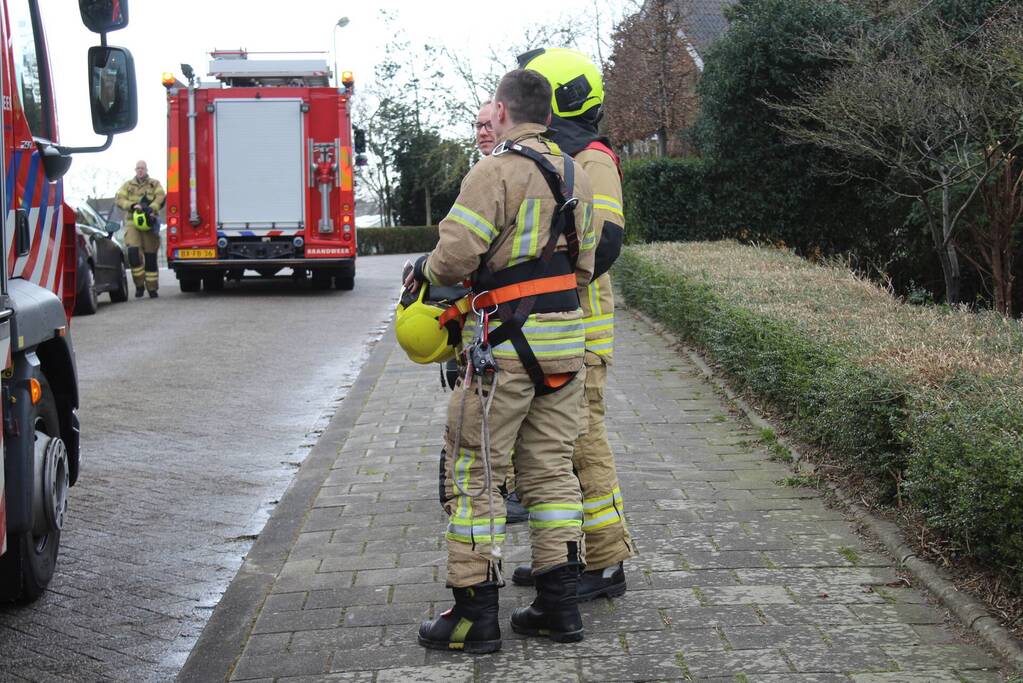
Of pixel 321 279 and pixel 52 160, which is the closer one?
pixel 52 160

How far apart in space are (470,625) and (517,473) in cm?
53

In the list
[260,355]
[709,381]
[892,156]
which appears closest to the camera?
[709,381]

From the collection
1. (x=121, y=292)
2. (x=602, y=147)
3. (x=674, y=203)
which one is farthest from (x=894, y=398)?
(x=121, y=292)

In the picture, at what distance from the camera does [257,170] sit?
57.3 ft

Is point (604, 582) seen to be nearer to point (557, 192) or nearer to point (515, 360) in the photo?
point (515, 360)

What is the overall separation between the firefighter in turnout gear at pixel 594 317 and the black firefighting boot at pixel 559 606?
13.0 inches

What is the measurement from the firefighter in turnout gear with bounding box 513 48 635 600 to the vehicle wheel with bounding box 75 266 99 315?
12001mm

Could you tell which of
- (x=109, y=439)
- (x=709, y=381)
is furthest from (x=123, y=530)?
(x=709, y=381)

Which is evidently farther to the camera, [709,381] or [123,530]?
[709,381]

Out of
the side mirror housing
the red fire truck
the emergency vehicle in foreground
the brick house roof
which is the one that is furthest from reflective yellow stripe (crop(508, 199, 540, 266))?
the brick house roof

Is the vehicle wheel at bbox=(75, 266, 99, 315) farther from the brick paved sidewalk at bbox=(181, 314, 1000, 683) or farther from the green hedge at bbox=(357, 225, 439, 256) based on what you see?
the green hedge at bbox=(357, 225, 439, 256)

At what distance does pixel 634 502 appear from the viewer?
5965 mm

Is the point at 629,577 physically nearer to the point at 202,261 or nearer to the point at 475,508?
the point at 475,508

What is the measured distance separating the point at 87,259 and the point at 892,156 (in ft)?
31.4
